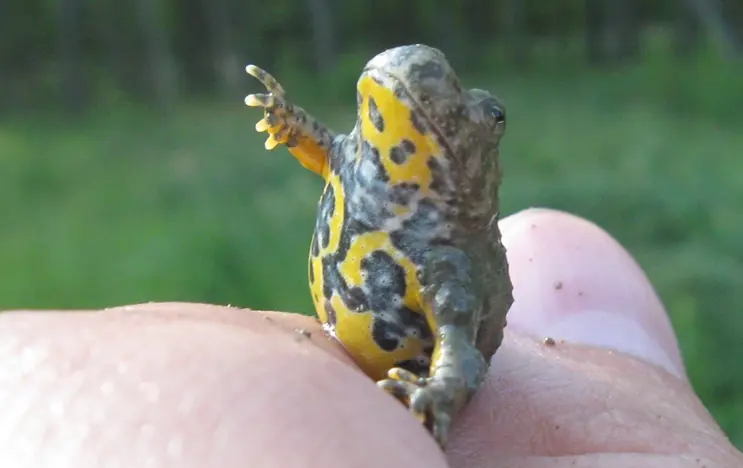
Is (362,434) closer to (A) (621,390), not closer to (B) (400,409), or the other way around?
(B) (400,409)

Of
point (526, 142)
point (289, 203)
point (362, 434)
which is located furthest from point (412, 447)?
point (526, 142)

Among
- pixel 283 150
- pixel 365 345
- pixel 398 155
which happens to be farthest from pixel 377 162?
pixel 283 150

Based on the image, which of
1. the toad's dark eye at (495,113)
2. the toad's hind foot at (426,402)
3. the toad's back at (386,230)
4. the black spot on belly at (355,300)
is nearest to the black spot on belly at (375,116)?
the toad's back at (386,230)

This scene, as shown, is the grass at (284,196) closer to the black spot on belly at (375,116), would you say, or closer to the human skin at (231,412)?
the human skin at (231,412)

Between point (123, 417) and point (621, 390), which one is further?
point (621, 390)

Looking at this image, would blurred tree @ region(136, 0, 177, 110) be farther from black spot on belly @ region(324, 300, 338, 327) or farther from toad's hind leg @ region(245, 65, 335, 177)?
black spot on belly @ region(324, 300, 338, 327)

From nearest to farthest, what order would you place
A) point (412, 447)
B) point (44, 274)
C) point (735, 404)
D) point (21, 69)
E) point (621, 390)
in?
point (412, 447)
point (621, 390)
point (735, 404)
point (44, 274)
point (21, 69)

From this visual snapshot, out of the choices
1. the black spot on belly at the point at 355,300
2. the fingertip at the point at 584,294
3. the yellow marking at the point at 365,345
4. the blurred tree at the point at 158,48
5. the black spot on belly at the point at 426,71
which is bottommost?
the blurred tree at the point at 158,48
